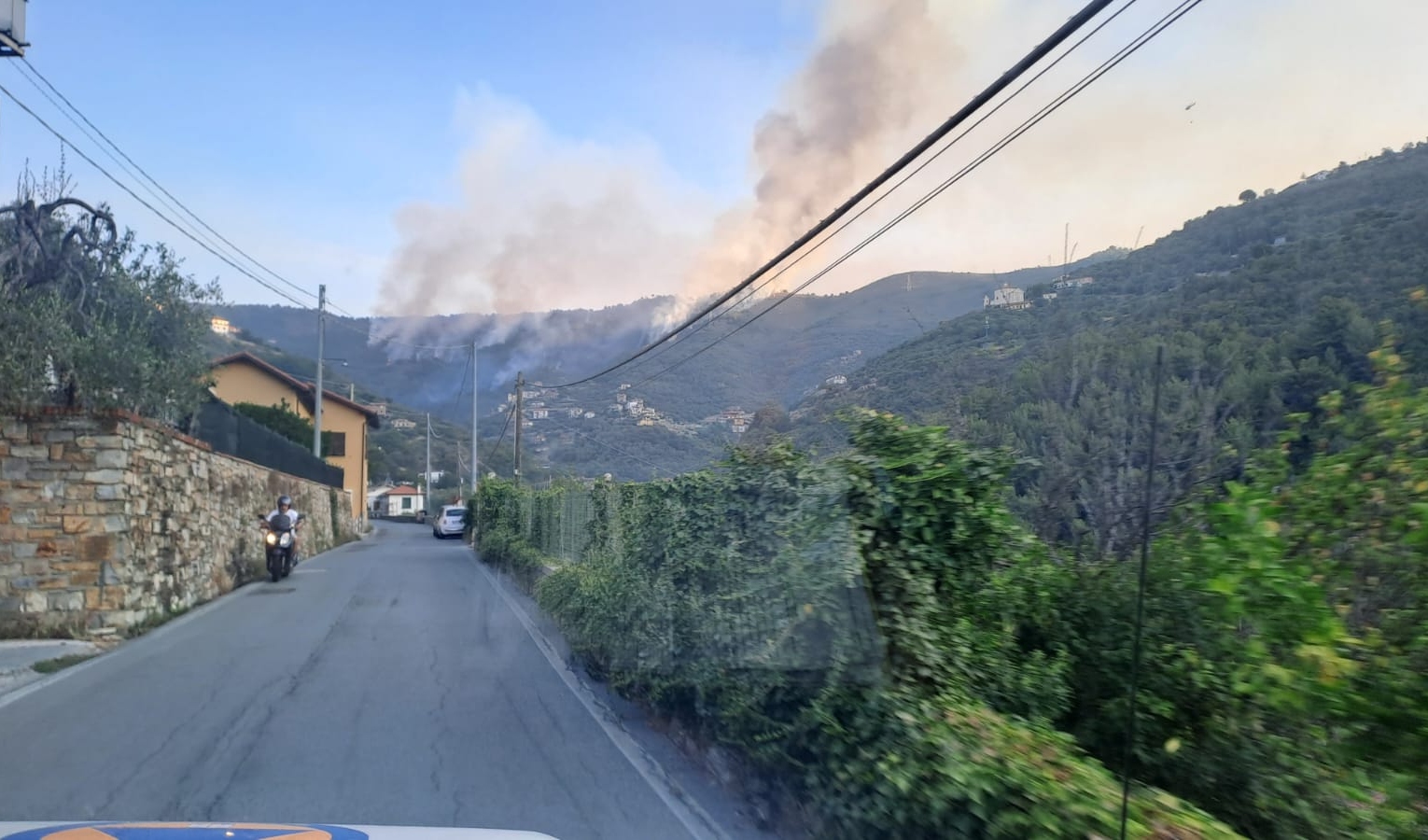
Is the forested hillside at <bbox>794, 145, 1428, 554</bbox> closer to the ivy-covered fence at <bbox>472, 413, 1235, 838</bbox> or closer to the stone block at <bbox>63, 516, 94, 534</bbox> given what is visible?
the ivy-covered fence at <bbox>472, 413, 1235, 838</bbox>

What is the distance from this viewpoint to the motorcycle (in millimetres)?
20219

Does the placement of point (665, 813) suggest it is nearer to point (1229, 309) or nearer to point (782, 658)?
point (782, 658)

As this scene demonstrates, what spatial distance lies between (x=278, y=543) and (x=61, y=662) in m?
9.82

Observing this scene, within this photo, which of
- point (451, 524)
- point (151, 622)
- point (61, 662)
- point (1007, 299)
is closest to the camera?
point (1007, 299)

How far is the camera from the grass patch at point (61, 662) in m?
10.4

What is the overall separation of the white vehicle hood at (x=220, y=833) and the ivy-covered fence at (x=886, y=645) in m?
1.72

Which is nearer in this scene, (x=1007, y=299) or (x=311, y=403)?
(x=1007, y=299)

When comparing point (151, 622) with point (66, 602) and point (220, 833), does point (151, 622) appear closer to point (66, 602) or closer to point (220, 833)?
point (66, 602)

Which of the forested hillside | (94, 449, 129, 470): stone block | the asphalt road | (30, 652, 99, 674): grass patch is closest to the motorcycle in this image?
the asphalt road

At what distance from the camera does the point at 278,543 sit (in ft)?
66.6

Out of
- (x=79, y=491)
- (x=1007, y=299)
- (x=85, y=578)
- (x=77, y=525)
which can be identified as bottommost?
(x=85, y=578)

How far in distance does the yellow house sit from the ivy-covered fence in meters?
40.8

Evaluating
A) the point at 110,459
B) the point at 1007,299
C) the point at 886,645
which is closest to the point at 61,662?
the point at 110,459

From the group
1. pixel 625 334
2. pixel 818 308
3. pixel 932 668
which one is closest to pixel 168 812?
pixel 932 668
